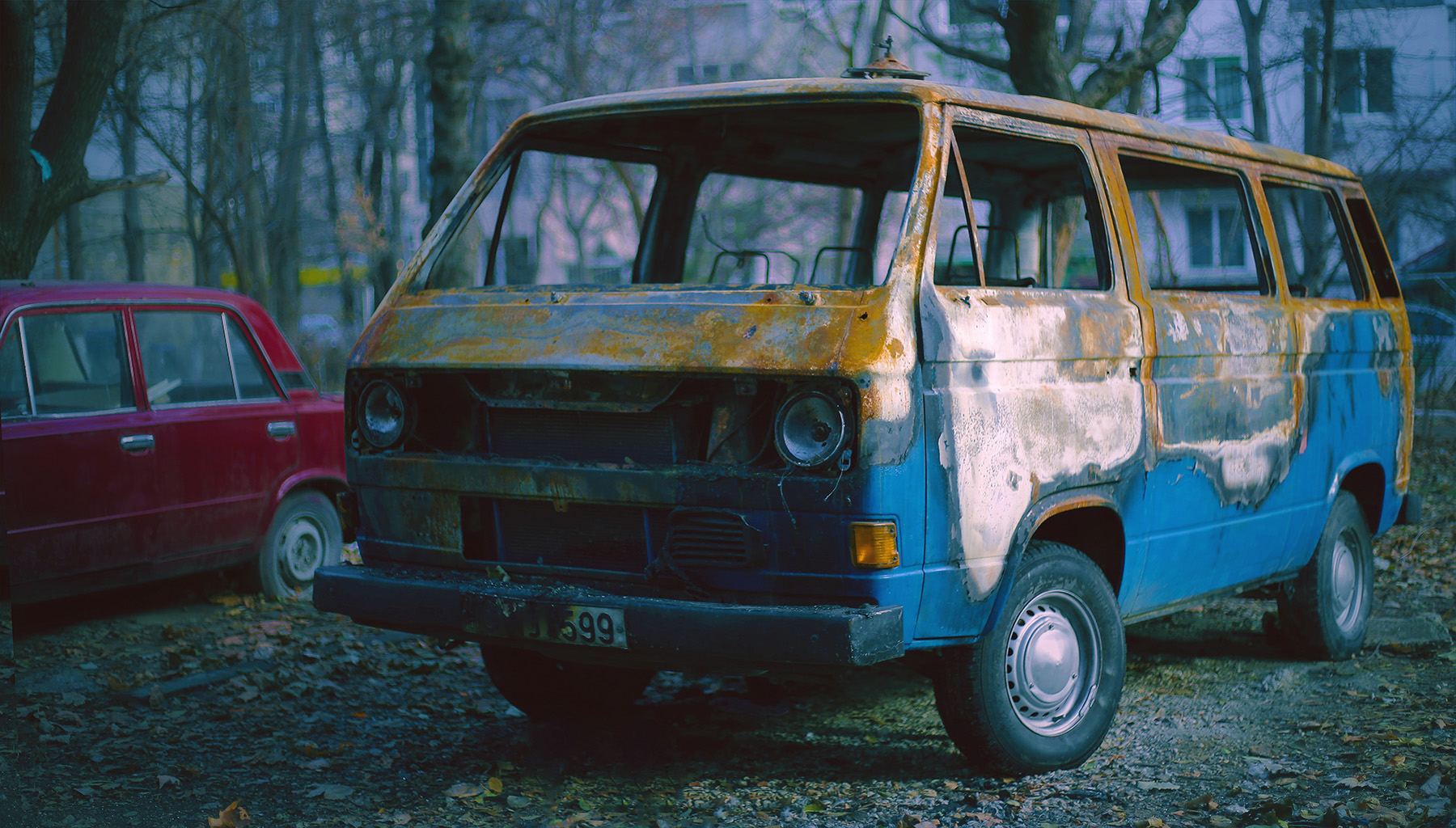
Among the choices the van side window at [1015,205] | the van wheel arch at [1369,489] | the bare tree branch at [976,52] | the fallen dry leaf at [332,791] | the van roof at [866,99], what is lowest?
the fallen dry leaf at [332,791]

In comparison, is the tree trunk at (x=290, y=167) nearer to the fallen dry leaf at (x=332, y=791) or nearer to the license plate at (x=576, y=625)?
the fallen dry leaf at (x=332, y=791)

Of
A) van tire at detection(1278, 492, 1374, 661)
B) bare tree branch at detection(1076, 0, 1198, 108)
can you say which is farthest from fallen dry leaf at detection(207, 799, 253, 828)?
bare tree branch at detection(1076, 0, 1198, 108)

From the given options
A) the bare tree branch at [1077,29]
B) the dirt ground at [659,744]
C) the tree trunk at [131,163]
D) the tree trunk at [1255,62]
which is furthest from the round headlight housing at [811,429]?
the tree trunk at [1255,62]

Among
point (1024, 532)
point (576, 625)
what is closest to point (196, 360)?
point (576, 625)

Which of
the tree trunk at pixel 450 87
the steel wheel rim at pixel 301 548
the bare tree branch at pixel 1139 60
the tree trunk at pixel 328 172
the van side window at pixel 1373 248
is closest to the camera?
the van side window at pixel 1373 248

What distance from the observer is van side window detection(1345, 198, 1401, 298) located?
6.56 metres

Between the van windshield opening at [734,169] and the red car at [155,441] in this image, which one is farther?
the red car at [155,441]

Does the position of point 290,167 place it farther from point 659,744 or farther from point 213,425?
point 659,744

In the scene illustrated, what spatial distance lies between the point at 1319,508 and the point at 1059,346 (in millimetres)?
2215

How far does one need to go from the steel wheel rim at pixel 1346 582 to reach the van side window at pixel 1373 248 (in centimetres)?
126

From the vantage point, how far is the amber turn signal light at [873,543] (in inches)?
143

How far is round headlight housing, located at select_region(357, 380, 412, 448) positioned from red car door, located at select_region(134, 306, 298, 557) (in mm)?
2753

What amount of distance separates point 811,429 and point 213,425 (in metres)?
4.37

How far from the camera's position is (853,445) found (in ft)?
11.9
